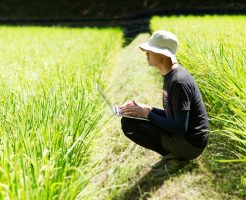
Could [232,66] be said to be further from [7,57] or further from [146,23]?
[146,23]

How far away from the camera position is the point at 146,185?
2877mm

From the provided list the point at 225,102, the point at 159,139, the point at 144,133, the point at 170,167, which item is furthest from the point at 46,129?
the point at 225,102

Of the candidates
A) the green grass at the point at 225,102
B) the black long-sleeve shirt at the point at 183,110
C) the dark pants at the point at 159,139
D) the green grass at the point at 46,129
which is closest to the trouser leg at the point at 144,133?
the dark pants at the point at 159,139

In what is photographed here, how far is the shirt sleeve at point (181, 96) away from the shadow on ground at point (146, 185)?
0.48 metres

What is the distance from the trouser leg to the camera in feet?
9.79

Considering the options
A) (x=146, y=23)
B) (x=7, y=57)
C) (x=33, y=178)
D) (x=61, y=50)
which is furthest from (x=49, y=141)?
(x=146, y=23)

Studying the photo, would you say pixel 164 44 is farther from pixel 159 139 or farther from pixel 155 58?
pixel 159 139

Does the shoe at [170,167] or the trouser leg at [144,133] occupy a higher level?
the trouser leg at [144,133]

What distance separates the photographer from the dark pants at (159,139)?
114 inches

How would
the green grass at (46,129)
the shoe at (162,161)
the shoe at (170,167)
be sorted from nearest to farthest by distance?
the green grass at (46,129) → the shoe at (170,167) → the shoe at (162,161)

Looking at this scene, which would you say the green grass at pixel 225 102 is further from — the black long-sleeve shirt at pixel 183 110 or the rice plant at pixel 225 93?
the black long-sleeve shirt at pixel 183 110

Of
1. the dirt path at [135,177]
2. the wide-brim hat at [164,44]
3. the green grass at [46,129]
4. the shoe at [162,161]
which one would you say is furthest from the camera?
the shoe at [162,161]

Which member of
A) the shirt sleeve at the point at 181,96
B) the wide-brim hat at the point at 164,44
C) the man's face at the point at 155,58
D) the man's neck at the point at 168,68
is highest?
the wide-brim hat at the point at 164,44

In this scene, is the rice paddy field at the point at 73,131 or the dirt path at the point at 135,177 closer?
the rice paddy field at the point at 73,131
